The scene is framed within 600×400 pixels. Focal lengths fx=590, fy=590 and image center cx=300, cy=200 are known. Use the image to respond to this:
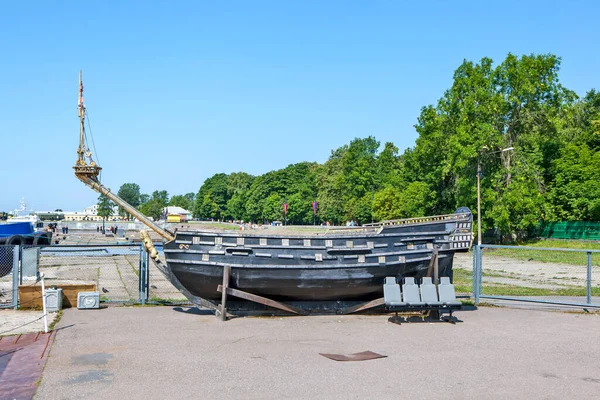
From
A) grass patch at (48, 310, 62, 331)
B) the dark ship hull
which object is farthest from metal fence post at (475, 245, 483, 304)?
grass patch at (48, 310, 62, 331)

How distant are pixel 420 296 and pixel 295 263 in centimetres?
304

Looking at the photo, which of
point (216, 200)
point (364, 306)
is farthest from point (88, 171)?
point (216, 200)

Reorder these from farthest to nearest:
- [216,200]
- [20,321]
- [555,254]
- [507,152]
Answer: [216,200]
[507,152]
[555,254]
[20,321]

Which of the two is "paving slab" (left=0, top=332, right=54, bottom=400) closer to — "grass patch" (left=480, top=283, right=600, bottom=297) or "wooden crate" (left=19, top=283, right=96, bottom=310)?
"wooden crate" (left=19, top=283, right=96, bottom=310)

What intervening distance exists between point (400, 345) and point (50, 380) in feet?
20.2

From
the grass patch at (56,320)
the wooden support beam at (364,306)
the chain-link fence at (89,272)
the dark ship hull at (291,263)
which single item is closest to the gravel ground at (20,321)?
the grass patch at (56,320)

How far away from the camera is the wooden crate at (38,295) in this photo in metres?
15.1

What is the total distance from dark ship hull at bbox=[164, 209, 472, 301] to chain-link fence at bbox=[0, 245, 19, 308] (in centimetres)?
420

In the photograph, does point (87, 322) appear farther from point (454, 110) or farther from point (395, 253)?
point (454, 110)

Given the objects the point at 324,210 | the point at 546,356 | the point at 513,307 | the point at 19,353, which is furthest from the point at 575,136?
the point at 19,353

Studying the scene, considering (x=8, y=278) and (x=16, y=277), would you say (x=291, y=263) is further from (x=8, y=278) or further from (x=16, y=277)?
→ (x=8, y=278)

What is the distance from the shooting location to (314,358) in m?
10.2

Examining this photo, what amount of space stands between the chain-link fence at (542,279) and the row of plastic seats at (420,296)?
9.63ft

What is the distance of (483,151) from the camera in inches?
2119
